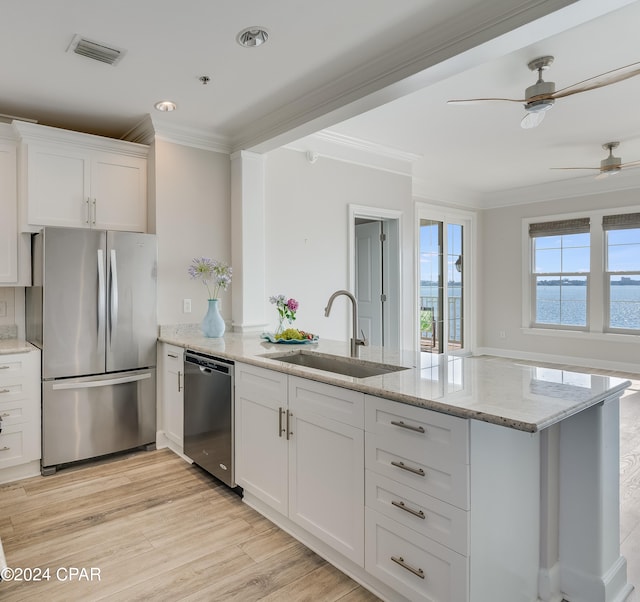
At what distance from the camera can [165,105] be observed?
331 cm

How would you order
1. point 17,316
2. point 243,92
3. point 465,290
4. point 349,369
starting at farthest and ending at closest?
point 465,290
point 17,316
point 243,92
point 349,369

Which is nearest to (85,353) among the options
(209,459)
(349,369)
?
(209,459)

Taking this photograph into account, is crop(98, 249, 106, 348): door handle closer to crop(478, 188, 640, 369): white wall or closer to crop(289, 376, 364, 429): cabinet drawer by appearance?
crop(289, 376, 364, 429): cabinet drawer

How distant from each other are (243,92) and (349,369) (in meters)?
2.02

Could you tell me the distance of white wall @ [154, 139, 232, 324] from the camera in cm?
369

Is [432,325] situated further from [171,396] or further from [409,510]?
[409,510]

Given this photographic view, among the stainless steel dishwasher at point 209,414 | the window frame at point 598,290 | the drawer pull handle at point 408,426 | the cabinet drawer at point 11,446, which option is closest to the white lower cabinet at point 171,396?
the stainless steel dishwasher at point 209,414

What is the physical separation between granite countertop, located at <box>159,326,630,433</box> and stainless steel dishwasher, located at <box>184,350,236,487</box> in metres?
0.24

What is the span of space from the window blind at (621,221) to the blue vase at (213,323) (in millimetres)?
5801

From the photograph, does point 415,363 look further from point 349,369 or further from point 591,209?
point 591,209

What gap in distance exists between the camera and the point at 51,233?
303 centimetres

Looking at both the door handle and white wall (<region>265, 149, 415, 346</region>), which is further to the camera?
white wall (<region>265, 149, 415, 346</region>)

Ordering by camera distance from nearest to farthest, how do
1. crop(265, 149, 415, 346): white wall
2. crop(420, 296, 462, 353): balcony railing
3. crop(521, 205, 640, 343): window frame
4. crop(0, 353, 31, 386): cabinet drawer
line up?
crop(0, 353, 31, 386): cabinet drawer < crop(265, 149, 415, 346): white wall < crop(521, 205, 640, 343): window frame < crop(420, 296, 462, 353): balcony railing

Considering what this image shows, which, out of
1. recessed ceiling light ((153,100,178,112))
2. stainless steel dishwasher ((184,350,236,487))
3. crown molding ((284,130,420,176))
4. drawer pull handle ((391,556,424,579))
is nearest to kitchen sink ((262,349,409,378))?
stainless steel dishwasher ((184,350,236,487))
